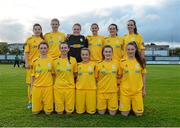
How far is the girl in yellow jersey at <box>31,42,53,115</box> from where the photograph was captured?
22.8 ft

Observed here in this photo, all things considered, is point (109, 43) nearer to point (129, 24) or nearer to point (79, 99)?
point (129, 24)

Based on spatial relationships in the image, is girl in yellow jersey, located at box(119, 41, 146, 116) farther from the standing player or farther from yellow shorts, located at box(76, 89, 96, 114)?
the standing player

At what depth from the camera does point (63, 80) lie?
6.93 m

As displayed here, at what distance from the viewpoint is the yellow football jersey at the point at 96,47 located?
7344 mm

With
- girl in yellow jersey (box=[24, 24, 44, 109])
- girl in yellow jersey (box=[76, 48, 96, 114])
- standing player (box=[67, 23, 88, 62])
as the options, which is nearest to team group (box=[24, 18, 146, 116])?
girl in yellow jersey (box=[76, 48, 96, 114])

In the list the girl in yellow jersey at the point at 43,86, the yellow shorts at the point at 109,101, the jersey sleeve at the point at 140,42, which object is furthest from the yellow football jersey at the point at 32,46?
the jersey sleeve at the point at 140,42

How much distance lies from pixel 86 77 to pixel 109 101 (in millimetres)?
641

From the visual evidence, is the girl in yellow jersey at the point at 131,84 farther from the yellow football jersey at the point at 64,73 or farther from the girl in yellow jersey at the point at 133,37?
the yellow football jersey at the point at 64,73

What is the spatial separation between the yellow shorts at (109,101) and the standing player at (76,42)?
0.90 m

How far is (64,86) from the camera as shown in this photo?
690cm

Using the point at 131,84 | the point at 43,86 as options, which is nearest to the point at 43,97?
the point at 43,86

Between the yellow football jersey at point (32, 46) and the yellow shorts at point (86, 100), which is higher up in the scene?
the yellow football jersey at point (32, 46)

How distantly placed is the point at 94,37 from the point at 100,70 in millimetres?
801

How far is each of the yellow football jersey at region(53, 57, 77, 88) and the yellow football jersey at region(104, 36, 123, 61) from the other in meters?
0.87
